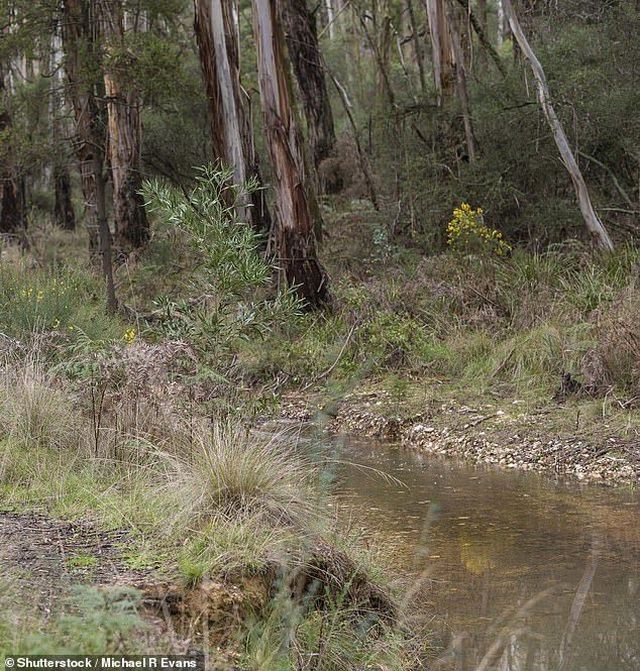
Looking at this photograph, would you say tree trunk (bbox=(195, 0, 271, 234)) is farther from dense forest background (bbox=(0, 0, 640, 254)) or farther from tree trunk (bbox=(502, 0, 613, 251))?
tree trunk (bbox=(502, 0, 613, 251))

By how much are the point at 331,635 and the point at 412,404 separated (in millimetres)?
6126

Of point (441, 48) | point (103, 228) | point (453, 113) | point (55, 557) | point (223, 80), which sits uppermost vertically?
point (441, 48)

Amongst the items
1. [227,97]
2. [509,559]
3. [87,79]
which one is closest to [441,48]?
[227,97]

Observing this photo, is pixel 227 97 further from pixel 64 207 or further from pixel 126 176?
pixel 64 207

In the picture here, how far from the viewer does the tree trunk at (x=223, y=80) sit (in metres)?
14.3

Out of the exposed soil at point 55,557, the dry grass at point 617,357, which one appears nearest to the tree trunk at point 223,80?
the dry grass at point 617,357

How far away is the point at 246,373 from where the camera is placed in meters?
11.5

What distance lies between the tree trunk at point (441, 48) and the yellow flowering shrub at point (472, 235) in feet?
10.7

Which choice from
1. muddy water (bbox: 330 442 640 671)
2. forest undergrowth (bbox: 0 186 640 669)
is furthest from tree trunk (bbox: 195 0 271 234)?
muddy water (bbox: 330 442 640 671)

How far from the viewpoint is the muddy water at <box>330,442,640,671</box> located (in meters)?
4.73

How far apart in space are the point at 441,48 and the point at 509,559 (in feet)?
38.3

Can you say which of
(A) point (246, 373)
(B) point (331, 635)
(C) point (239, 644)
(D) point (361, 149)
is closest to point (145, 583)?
(C) point (239, 644)

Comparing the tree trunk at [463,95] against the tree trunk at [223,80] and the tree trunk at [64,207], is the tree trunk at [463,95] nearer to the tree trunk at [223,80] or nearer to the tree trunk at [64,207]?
the tree trunk at [223,80]

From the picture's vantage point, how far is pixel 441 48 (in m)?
16.0
